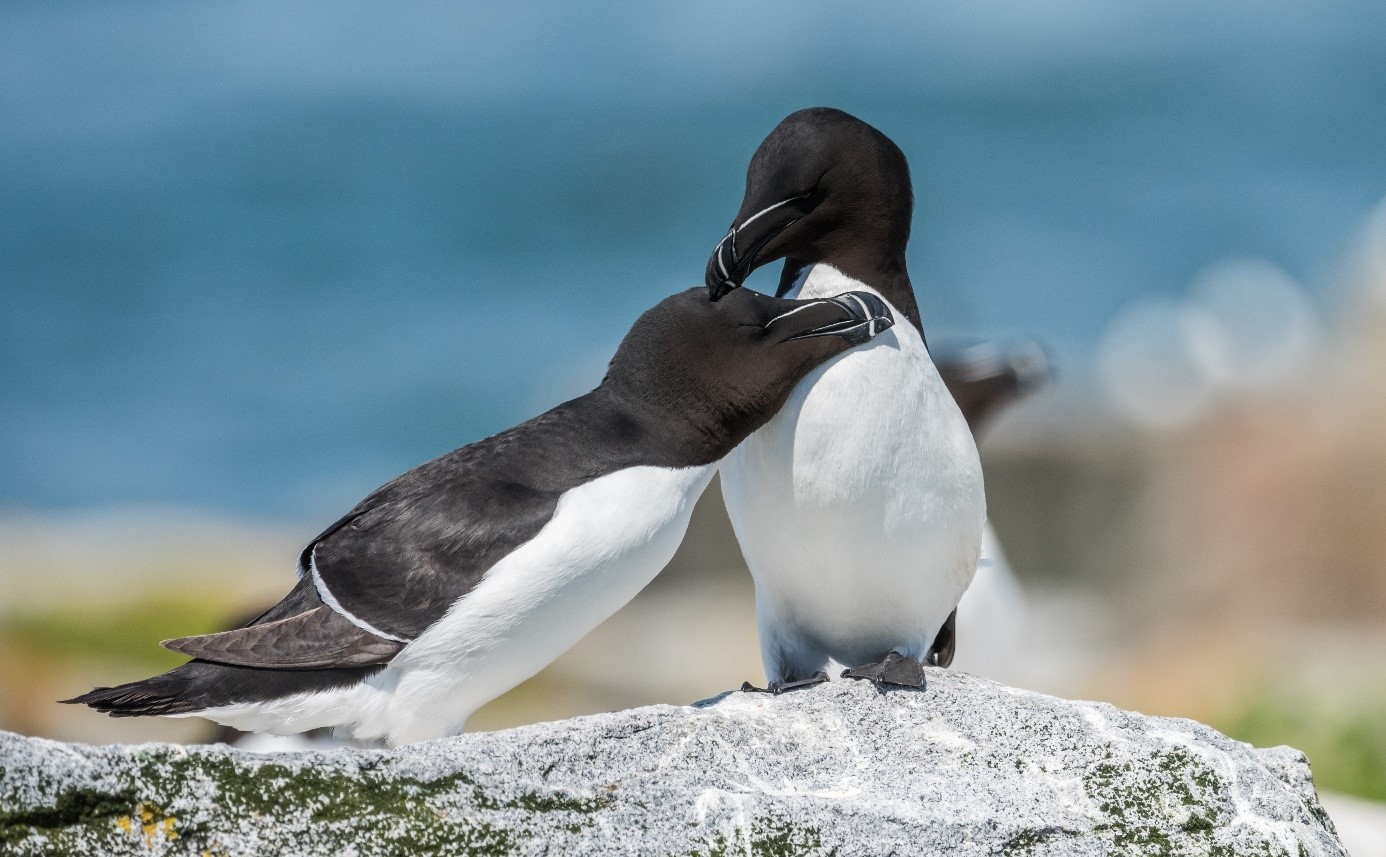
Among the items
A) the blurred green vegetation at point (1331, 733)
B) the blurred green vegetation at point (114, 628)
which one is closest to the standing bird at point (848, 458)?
the blurred green vegetation at point (1331, 733)

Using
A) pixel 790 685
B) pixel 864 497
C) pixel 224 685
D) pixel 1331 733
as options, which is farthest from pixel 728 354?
pixel 1331 733

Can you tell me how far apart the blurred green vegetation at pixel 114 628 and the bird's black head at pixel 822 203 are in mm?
9080

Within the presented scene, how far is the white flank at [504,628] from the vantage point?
163 inches

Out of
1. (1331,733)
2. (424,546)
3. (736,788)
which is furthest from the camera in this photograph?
(1331,733)

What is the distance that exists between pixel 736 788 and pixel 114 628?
36.3 feet

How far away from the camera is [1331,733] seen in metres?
8.85

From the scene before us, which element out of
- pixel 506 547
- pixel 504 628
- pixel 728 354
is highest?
pixel 728 354

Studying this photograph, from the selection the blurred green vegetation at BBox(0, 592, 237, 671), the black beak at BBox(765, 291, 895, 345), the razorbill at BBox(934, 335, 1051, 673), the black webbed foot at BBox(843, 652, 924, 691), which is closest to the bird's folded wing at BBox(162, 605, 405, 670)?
the black webbed foot at BBox(843, 652, 924, 691)

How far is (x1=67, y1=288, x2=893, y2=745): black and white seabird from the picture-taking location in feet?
13.6

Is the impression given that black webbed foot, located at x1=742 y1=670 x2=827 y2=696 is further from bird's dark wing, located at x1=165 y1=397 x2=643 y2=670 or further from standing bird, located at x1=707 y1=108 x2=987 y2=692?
bird's dark wing, located at x1=165 y1=397 x2=643 y2=670

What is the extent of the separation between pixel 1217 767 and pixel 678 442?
1.62 metres

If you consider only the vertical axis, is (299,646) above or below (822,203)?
below

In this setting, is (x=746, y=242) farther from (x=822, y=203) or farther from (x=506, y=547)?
(x=506, y=547)

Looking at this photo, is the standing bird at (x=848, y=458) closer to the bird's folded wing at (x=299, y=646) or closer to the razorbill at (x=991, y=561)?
the bird's folded wing at (x=299, y=646)
